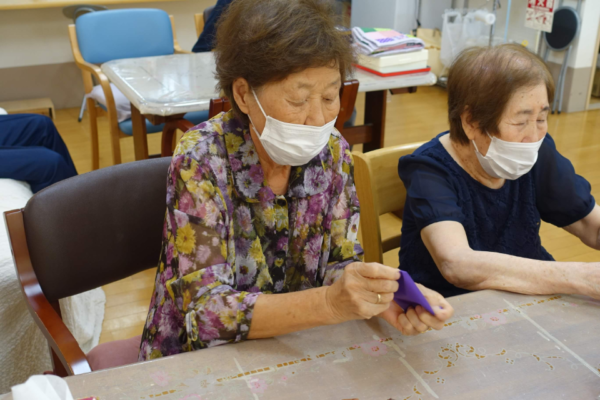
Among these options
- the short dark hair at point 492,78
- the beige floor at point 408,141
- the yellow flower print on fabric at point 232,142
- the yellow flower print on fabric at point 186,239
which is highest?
the short dark hair at point 492,78

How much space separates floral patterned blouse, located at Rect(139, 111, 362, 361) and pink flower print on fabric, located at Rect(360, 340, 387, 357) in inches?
8.3

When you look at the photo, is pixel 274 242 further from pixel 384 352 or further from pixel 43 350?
pixel 43 350

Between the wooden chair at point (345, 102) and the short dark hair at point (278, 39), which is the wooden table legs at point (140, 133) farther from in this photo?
the short dark hair at point (278, 39)

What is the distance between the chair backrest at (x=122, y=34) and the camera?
3.40m

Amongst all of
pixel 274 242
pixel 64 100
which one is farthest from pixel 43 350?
pixel 64 100

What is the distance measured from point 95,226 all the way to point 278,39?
24.1 inches

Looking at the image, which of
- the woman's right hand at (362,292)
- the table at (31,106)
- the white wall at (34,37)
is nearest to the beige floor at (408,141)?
the table at (31,106)

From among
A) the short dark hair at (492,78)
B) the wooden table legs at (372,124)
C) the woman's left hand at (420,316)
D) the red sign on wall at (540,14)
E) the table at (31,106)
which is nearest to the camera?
the woman's left hand at (420,316)

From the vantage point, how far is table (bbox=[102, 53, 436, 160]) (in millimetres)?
2467

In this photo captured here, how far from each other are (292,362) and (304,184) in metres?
0.42

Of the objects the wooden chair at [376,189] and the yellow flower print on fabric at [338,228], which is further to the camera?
the wooden chair at [376,189]

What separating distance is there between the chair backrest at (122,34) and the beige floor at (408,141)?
2.62ft

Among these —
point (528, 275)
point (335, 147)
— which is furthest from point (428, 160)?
point (528, 275)

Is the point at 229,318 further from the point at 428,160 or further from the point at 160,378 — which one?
the point at 428,160
